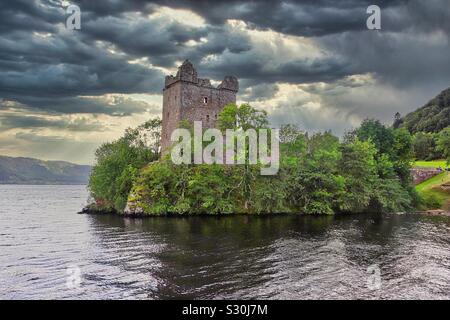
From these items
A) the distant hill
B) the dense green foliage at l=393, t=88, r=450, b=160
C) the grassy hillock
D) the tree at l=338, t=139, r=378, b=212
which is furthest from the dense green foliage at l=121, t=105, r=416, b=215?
the distant hill

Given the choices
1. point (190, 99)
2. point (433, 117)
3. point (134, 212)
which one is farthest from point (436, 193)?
point (433, 117)

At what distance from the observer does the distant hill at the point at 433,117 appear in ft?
392

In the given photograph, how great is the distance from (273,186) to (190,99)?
2046 centimetres

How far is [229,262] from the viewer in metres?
22.0

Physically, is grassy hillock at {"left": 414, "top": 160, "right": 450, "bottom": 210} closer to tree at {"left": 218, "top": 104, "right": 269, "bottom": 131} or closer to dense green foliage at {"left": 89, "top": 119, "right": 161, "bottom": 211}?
tree at {"left": 218, "top": 104, "right": 269, "bottom": 131}

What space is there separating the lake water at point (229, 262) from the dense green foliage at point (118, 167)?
15985mm

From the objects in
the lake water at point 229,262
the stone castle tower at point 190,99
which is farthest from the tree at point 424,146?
the lake water at point 229,262

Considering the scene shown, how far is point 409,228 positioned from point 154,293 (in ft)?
98.1

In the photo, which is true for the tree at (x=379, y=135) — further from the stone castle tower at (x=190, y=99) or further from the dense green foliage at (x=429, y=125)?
the dense green foliage at (x=429, y=125)

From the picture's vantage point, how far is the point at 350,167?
5362 centimetres

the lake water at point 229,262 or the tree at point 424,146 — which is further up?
the tree at point 424,146

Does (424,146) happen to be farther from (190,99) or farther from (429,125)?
(190,99)
